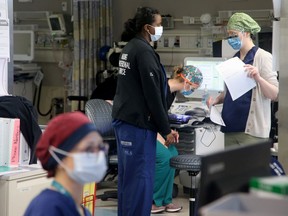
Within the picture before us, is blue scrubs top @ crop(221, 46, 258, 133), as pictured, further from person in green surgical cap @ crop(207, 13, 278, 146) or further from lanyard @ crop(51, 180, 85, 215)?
lanyard @ crop(51, 180, 85, 215)

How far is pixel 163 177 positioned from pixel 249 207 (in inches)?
150

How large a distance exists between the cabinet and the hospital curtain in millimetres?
3606

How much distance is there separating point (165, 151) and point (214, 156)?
12.2 feet

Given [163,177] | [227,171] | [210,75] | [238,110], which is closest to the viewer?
[227,171]

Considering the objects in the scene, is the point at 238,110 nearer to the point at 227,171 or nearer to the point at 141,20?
the point at 141,20

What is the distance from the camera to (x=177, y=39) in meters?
6.60

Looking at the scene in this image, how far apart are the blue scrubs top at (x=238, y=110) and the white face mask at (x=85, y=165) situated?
1961 mm

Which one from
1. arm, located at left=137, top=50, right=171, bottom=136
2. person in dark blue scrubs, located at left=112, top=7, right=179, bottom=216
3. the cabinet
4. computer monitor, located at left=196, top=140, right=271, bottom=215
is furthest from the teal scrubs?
computer monitor, located at left=196, top=140, right=271, bottom=215

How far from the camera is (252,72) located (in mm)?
3543

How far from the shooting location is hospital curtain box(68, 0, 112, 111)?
22.4 ft

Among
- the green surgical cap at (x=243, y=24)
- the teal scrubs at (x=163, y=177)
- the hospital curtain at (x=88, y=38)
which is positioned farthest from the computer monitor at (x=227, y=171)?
the hospital curtain at (x=88, y=38)

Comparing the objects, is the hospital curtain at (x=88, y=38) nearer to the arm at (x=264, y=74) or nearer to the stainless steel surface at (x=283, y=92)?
the arm at (x=264, y=74)

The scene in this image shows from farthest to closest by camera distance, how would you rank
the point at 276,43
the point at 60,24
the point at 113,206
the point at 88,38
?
1. the point at 60,24
2. the point at 88,38
3. the point at 113,206
4. the point at 276,43

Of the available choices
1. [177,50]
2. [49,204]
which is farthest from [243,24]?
[177,50]
